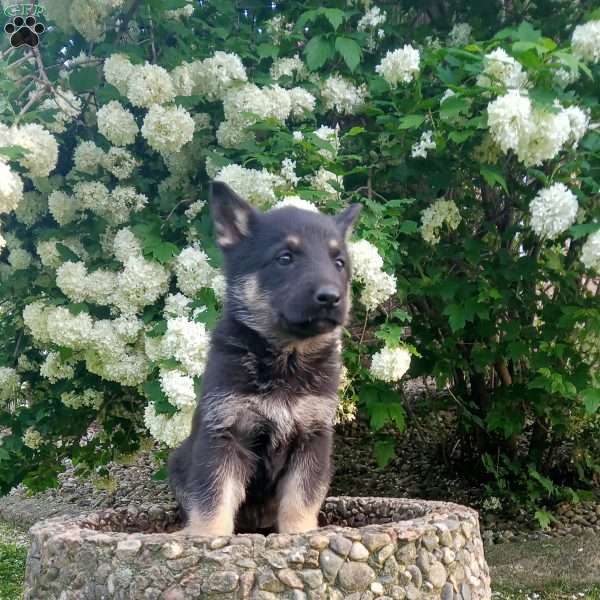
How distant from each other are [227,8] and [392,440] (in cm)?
358

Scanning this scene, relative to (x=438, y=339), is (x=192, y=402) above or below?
below

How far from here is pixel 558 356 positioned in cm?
574

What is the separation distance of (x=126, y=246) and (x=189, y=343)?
130 cm

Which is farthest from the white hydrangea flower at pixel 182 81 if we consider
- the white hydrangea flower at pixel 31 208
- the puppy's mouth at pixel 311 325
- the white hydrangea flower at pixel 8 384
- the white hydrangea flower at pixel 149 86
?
the puppy's mouth at pixel 311 325

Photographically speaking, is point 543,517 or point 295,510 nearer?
point 295,510

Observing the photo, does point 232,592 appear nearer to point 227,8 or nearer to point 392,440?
point 392,440

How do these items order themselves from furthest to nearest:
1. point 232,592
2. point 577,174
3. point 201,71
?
1. point 201,71
2. point 577,174
3. point 232,592

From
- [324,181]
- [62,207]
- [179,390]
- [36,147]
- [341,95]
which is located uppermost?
[341,95]

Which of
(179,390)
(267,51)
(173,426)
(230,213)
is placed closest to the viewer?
(230,213)

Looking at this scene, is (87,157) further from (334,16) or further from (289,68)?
(334,16)

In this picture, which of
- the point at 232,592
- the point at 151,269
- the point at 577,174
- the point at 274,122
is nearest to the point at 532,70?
the point at 577,174

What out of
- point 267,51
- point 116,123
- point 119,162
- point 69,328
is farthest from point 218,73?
point 69,328

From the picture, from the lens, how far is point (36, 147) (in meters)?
5.20

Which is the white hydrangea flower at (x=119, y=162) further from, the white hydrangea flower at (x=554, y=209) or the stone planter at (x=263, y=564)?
the stone planter at (x=263, y=564)
